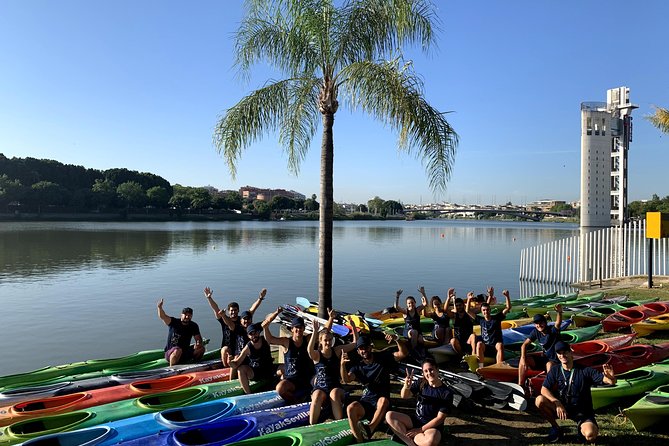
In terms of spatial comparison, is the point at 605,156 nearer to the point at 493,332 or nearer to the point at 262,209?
the point at 493,332

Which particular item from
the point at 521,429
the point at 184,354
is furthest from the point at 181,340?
the point at 521,429

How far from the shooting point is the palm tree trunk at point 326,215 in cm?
1132

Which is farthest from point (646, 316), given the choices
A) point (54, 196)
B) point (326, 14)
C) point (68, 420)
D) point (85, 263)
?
point (54, 196)

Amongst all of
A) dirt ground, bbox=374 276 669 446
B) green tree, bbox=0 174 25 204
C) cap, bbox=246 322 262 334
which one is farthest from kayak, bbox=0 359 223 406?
green tree, bbox=0 174 25 204

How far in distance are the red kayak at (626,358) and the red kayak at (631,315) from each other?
2703 millimetres

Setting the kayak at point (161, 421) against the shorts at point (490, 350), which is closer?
the kayak at point (161, 421)

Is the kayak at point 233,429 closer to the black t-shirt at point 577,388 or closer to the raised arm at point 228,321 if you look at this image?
the raised arm at point 228,321

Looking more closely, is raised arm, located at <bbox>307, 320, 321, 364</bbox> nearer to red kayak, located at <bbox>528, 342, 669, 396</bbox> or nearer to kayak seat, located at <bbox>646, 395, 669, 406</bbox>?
kayak seat, located at <bbox>646, 395, 669, 406</bbox>

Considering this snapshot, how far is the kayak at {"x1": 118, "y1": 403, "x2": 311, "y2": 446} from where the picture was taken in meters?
6.20

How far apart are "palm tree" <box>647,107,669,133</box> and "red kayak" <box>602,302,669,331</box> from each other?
1060cm

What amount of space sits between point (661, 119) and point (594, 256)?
24.6 ft

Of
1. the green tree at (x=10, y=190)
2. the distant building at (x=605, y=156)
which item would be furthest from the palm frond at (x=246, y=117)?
the green tree at (x=10, y=190)

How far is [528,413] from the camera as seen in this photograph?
7.68 meters

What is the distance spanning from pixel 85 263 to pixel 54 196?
68.6m
